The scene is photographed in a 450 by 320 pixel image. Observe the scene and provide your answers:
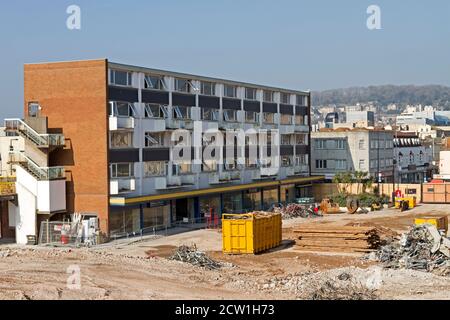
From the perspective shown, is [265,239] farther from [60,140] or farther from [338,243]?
[60,140]

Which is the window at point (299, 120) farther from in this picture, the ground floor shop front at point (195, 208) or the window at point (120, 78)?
the window at point (120, 78)

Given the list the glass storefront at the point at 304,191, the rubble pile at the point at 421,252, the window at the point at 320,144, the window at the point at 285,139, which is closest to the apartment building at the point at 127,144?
the window at the point at 285,139

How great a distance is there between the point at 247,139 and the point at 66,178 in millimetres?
21740

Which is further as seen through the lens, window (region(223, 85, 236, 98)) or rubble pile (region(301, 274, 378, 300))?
Answer: window (region(223, 85, 236, 98))

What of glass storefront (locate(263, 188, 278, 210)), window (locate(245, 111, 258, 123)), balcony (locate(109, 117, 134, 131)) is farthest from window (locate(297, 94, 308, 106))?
balcony (locate(109, 117, 134, 131))

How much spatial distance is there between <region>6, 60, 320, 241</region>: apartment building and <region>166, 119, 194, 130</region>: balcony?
0.08 metres

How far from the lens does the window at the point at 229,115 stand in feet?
201

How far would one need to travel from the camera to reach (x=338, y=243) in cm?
3975

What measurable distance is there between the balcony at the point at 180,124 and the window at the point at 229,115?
6.30m

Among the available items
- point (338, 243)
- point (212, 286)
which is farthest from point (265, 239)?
point (212, 286)

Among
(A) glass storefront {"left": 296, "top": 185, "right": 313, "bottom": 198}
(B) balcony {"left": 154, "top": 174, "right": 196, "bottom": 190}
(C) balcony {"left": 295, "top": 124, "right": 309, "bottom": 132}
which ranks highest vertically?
(C) balcony {"left": 295, "top": 124, "right": 309, "bottom": 132}

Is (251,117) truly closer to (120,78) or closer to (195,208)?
(195,208)

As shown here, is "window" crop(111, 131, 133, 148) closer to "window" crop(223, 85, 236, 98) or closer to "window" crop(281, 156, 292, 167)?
"window" crop(223, 85, 236, 98)

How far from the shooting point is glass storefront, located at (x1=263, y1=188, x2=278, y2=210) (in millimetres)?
67000
